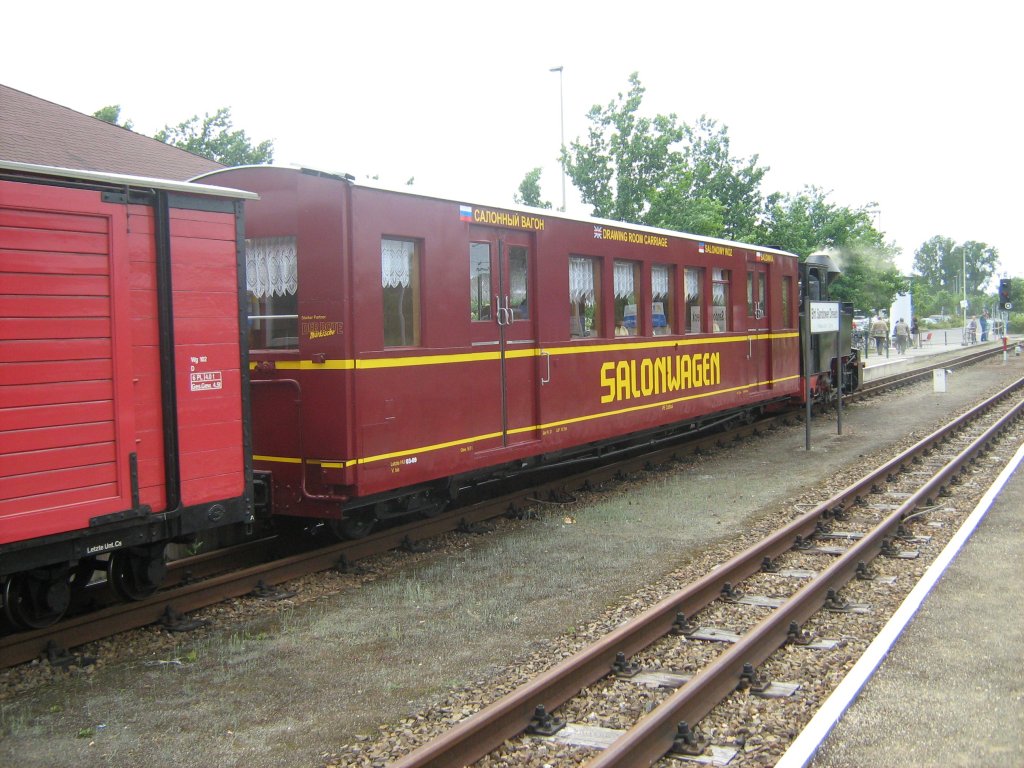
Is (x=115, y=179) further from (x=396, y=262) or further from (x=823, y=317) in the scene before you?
(x=823, y=317)

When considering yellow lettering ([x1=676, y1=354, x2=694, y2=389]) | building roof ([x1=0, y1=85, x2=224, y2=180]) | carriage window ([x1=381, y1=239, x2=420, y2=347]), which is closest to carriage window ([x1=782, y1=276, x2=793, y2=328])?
yellow lettering ([x1=676, y1=354, x2=694, y2=389])

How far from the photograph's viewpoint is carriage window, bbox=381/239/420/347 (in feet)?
24.2

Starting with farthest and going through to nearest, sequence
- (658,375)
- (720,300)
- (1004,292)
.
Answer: (1004,292), (720,300), (658,375)

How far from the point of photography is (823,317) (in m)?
14.2

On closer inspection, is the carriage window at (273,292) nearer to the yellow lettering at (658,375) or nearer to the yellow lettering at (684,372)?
the yellow lettering at (658,375)

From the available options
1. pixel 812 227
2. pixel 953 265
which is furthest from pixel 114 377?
pixel 953 265

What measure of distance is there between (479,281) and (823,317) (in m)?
7.66

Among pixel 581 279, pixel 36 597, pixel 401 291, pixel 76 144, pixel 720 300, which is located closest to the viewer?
pixel 36 597

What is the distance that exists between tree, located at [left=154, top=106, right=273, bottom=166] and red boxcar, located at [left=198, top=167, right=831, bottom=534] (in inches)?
1022

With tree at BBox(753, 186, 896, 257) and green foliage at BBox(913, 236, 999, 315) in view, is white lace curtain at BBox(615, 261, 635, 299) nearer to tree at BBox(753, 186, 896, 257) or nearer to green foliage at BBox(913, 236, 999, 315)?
tree at BBox(753, 186, 896, 257)

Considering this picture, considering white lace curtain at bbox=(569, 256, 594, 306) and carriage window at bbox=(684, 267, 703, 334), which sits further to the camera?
carriage window at bbox=(684, 267, 703, 334)

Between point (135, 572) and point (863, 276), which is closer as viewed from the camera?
point (135, 572)

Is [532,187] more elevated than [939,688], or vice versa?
[532,187]

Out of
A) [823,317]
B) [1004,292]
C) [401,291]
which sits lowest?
[823,317]
